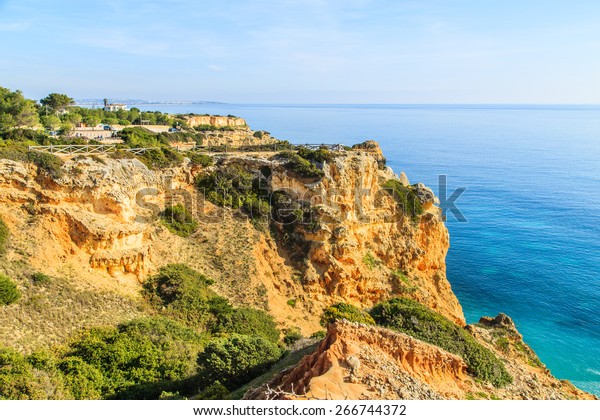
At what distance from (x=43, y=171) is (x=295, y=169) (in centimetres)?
1619

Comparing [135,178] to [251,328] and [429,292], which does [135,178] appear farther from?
[429,292]

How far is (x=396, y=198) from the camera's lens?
33938 millimetres

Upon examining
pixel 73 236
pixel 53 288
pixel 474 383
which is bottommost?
pixel 474 383

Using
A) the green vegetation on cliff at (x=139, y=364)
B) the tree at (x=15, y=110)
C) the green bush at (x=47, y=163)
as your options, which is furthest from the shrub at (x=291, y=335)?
the tree at (x=15, y=110)

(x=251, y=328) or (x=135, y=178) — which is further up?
(x=135, y=178)

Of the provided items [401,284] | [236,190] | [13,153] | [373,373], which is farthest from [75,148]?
[373,373]

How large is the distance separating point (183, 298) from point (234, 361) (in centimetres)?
771

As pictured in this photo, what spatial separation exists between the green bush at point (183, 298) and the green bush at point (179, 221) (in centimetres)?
365

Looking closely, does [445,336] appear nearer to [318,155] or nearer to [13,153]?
[318,155]

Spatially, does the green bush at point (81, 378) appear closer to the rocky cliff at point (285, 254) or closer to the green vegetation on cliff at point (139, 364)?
the green vegetation on cliff at point (139, 364)

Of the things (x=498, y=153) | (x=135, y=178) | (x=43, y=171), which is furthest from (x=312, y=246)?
(x=498, y=153)
